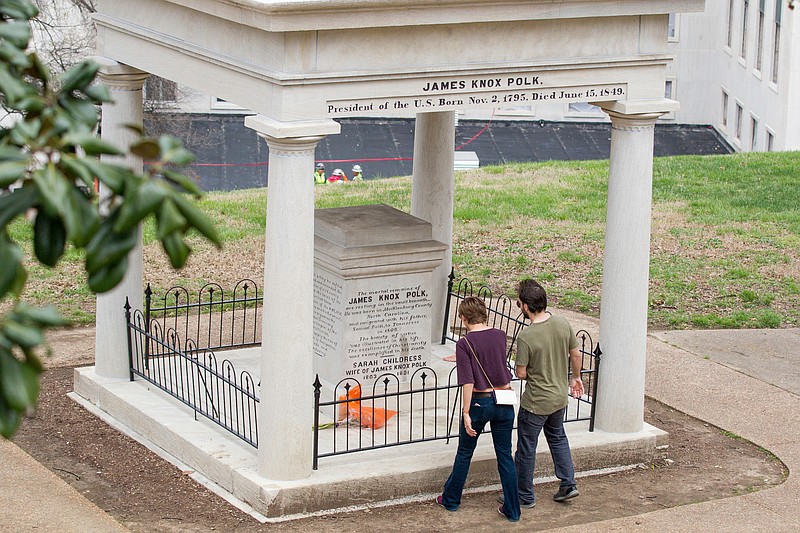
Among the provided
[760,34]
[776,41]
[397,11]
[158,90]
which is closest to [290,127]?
[397,11]

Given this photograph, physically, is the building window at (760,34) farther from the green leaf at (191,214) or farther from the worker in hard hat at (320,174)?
the green leaf at (191,214)

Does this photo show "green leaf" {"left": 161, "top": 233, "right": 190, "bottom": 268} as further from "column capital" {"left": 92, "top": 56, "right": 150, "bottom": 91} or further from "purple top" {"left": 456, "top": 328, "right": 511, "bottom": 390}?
"column capital" {"left": 92, "top": 56, "right": 150, "bottom": 91}

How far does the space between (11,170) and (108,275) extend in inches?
15.5

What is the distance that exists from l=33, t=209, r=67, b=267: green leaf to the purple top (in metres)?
4.97

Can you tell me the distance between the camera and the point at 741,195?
19.6 meters

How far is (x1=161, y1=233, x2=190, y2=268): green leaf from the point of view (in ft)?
12.2

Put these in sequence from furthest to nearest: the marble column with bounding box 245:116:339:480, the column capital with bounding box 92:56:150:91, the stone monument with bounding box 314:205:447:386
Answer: the stone monument with bounding box 314:205:447:386, the column capital with bounding box 92:56:150:91, the marble column with bounding box 245:116:339:480

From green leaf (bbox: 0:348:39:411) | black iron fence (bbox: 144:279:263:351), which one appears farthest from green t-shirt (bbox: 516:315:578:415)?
green leaf (bbox: 0:348:39:411)

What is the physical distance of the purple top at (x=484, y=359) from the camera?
8.66m

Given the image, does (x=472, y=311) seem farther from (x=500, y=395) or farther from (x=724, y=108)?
(x=724, y=108)

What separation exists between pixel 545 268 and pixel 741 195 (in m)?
4.89

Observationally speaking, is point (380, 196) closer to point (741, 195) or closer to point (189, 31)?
point (741, 195)

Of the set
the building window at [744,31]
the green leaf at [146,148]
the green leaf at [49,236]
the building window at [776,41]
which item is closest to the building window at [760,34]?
the building window at [776,41]

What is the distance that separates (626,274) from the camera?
9969 mm
